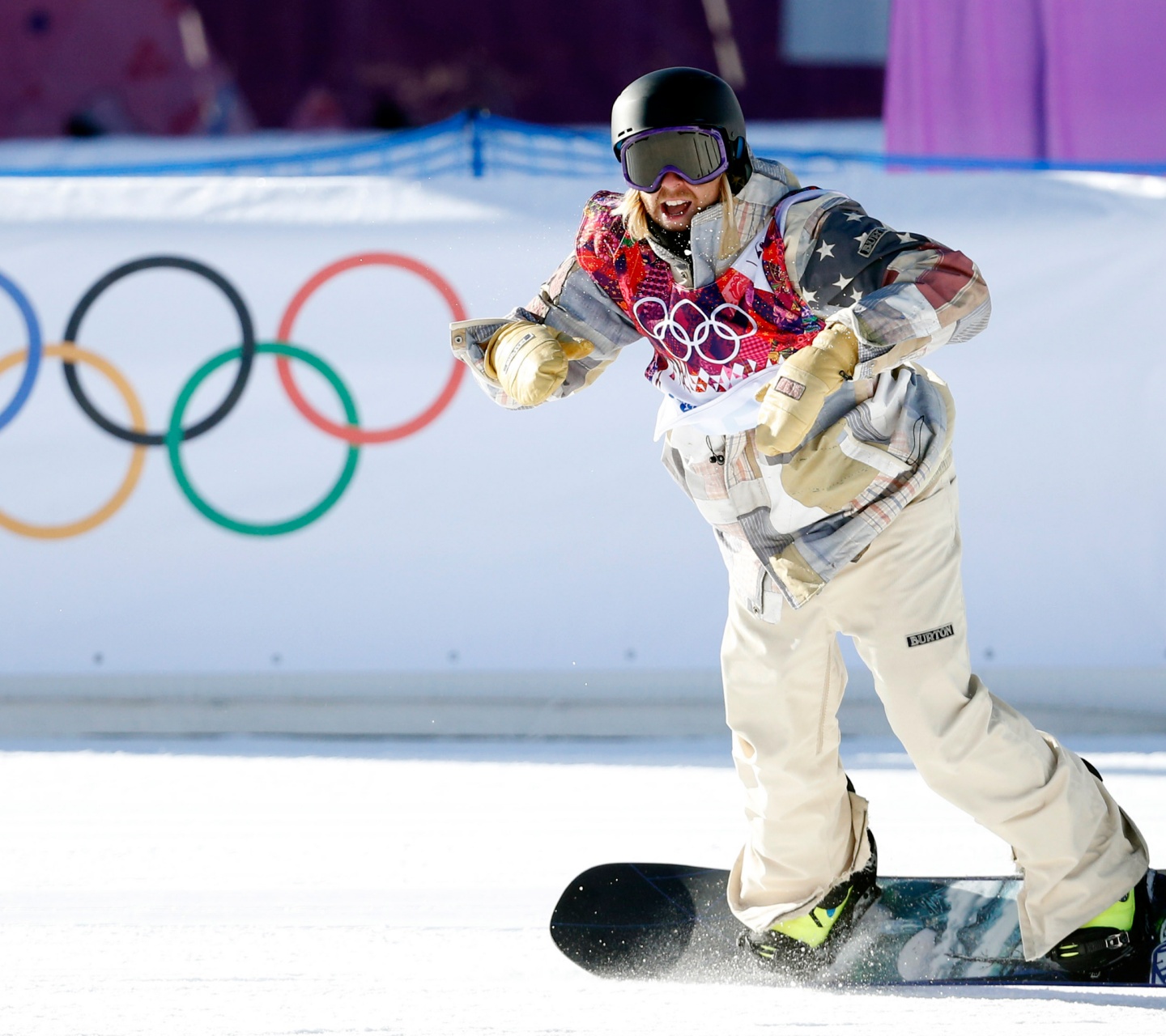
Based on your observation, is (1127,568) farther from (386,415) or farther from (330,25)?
(330,25)

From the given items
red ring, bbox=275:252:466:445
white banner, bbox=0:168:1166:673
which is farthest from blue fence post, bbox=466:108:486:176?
red ring, bbox=275:252:466:445

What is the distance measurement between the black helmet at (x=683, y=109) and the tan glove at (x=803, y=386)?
0.38m

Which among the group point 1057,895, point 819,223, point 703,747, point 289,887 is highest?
point 819,223

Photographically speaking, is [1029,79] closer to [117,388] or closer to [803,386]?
[117,388]

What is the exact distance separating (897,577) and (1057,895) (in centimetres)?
60

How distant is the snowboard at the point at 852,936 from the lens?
241 centimetres

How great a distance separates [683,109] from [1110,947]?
1.56 meters

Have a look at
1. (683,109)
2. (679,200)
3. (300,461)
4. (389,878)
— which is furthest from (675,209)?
(300,461)

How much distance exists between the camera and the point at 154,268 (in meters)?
4.19

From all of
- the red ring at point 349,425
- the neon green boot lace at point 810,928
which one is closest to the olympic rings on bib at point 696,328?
the neon green boot lace at point 810,928

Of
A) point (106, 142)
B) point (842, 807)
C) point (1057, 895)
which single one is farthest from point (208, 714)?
point (106, 142)

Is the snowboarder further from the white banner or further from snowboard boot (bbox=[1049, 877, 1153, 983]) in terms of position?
the white banner

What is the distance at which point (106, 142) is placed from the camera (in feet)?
27.3

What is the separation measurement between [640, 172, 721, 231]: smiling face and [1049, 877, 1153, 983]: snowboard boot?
137cm
